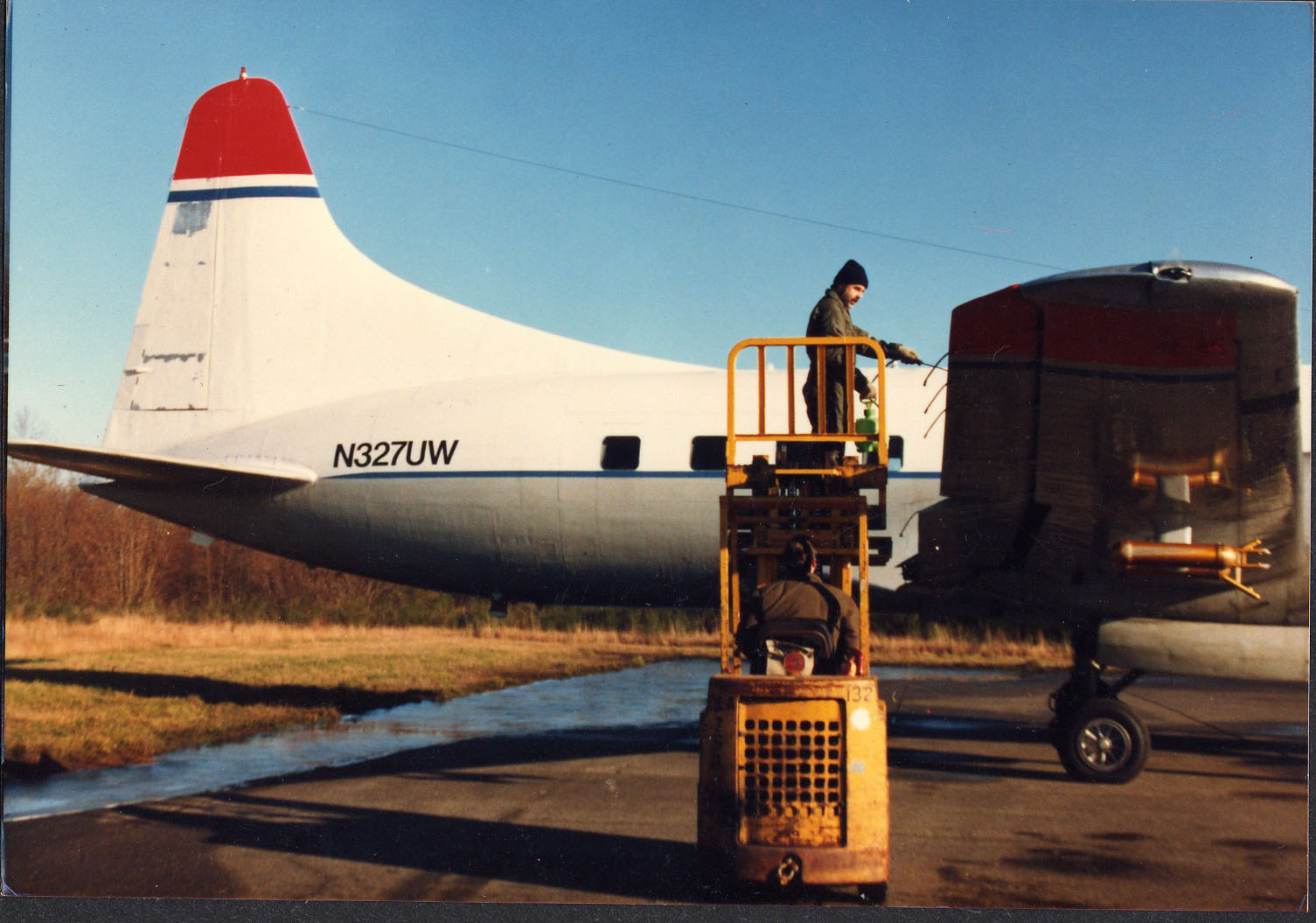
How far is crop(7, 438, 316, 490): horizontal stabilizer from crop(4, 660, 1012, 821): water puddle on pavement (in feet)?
8.91

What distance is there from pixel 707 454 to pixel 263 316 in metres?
5.74

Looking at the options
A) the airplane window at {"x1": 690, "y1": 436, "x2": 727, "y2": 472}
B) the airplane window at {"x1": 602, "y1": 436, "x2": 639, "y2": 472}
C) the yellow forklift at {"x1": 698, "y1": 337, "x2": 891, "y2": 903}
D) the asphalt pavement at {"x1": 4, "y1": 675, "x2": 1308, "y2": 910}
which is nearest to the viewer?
the yellow forklift at {"x1": 698, "y1": 337, "x2": 891, "y2": 903}

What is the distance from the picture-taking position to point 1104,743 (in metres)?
8.17

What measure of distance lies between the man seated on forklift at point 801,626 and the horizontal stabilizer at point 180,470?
721 centimetres

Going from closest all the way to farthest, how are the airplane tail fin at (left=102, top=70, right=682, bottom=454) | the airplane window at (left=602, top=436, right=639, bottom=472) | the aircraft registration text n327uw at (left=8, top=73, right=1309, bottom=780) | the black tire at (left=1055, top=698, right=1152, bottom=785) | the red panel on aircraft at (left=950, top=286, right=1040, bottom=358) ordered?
the red panel on aircraft at (left=950, top=286, right=1040, bottom=358)
the aircraft registration text n327uw at (left=8, top=73, right=1309, bottom=780)
the black tire at (left=1055, top=698, right=1152, bottom=785)
the airplane window at (left=602, top=436, right=639, bottom=472)
the airplane tail fin at (left=102, top=70, right=682, bottom=454)

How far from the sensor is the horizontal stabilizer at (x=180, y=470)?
34.0 ft

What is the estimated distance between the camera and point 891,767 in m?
9.19

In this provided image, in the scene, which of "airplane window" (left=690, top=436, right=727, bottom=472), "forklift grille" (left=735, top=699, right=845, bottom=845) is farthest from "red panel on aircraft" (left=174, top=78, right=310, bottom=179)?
"forklift grille" (left=735, top=699, right=845, bottom=845)

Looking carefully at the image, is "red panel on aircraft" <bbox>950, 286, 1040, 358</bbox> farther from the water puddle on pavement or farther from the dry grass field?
the dry grass field

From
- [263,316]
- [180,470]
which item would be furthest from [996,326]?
[263,316]

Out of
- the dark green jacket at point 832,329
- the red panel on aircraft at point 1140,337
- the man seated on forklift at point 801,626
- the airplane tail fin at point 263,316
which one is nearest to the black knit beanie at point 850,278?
the dark green jacket at point 832,329

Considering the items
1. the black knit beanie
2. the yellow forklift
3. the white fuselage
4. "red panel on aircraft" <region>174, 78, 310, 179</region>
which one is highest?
"red panel on aircraft" <region>174, 78, 310, 179</region>

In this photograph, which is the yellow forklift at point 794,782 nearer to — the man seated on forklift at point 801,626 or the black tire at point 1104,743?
the man seated on forklift at point 801,626

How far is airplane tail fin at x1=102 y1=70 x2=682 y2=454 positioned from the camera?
39.1 ft
